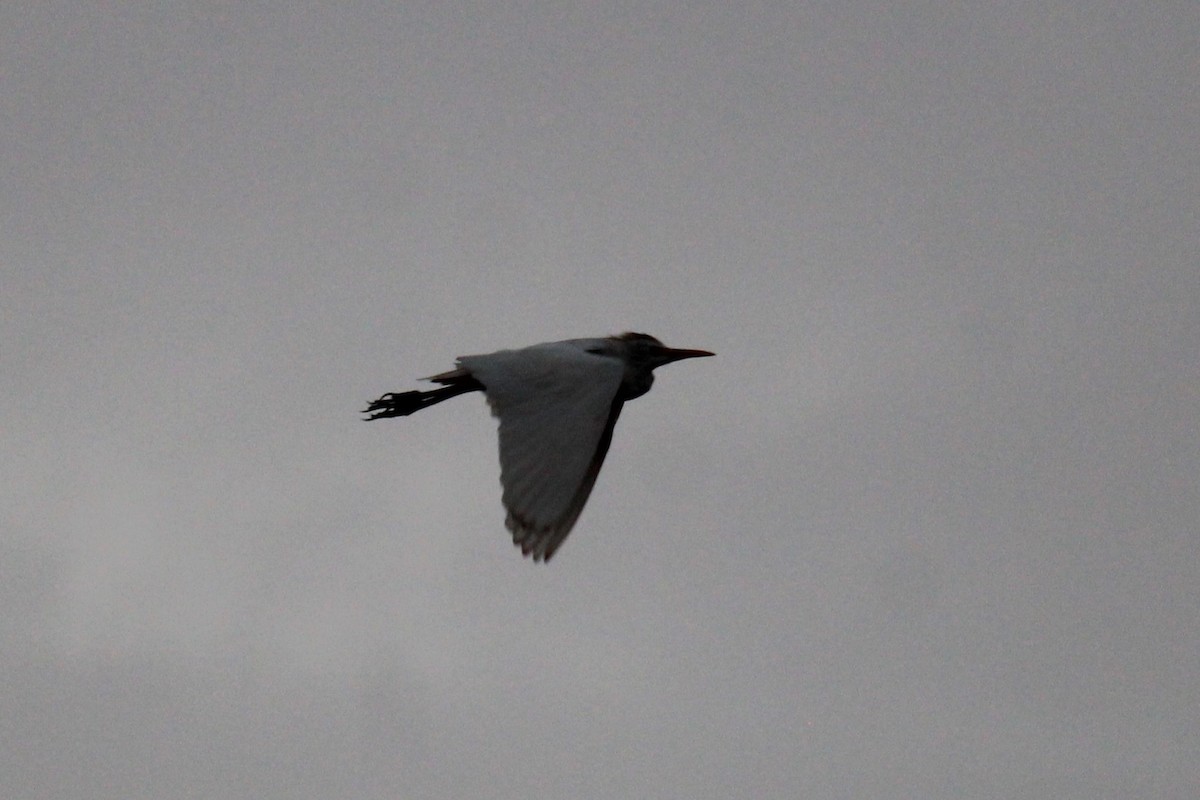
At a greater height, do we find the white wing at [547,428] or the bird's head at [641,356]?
the bird's head at [641,356]

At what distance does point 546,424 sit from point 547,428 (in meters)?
0.05

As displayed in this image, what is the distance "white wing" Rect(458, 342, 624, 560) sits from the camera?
9914 mm

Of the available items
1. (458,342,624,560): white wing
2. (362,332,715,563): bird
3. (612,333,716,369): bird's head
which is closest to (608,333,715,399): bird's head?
(612,333,716,369): bird's head

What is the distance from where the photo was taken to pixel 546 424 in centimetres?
1045

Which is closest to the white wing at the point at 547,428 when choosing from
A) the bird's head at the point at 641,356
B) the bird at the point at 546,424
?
the bird at the point at 546,424

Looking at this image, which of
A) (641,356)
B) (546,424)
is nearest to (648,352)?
(641,356)

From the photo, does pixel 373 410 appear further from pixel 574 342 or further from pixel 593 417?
pixel 593 417

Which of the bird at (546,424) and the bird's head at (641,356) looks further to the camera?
the bird's head at (641,356)

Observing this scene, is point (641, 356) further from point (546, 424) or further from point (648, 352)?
point (546, 424)

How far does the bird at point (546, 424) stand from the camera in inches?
390

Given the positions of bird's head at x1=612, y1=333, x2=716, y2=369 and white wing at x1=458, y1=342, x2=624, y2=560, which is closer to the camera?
white wing at x1=458, y1=342, x2=624, y2=560

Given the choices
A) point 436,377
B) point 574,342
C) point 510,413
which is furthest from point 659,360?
point 510,413

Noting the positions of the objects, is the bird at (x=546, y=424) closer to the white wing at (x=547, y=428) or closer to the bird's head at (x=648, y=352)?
the white wing at (x=547, y=428)

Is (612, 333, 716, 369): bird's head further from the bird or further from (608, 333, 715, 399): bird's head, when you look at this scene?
the bird
